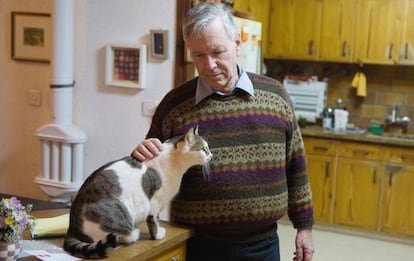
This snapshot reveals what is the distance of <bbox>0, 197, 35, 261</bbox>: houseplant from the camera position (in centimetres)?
146

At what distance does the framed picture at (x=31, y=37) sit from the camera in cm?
375

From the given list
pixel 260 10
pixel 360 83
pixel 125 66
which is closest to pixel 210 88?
pixel 125 66

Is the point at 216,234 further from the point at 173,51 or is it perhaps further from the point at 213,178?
the point at 173,51

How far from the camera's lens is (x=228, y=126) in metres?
1.77

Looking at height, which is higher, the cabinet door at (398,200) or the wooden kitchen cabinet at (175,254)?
the wooden kitchen cabinet at (175,254)

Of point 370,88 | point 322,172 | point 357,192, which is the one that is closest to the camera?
point 357,192

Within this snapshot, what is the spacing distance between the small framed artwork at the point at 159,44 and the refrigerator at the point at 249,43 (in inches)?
20.1

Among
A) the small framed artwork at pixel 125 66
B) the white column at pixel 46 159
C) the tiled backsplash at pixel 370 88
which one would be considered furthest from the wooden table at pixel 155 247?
the tiled backsplash at pixel 370 88

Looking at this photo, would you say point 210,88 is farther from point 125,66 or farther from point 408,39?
point 408,39

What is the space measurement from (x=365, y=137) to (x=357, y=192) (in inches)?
19.7

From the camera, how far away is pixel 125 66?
356cm

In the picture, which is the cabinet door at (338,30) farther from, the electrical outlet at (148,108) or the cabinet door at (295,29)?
the electrical outlet at (148,108)

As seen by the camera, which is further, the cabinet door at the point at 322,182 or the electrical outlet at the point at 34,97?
the cabinet door at the point at 322,182

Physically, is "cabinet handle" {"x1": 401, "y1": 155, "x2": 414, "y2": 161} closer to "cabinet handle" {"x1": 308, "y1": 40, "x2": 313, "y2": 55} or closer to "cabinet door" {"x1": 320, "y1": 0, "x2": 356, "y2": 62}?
"cabinet door" {"x1": 320, "y1": 0, "x2": 356, "y2": 62}
